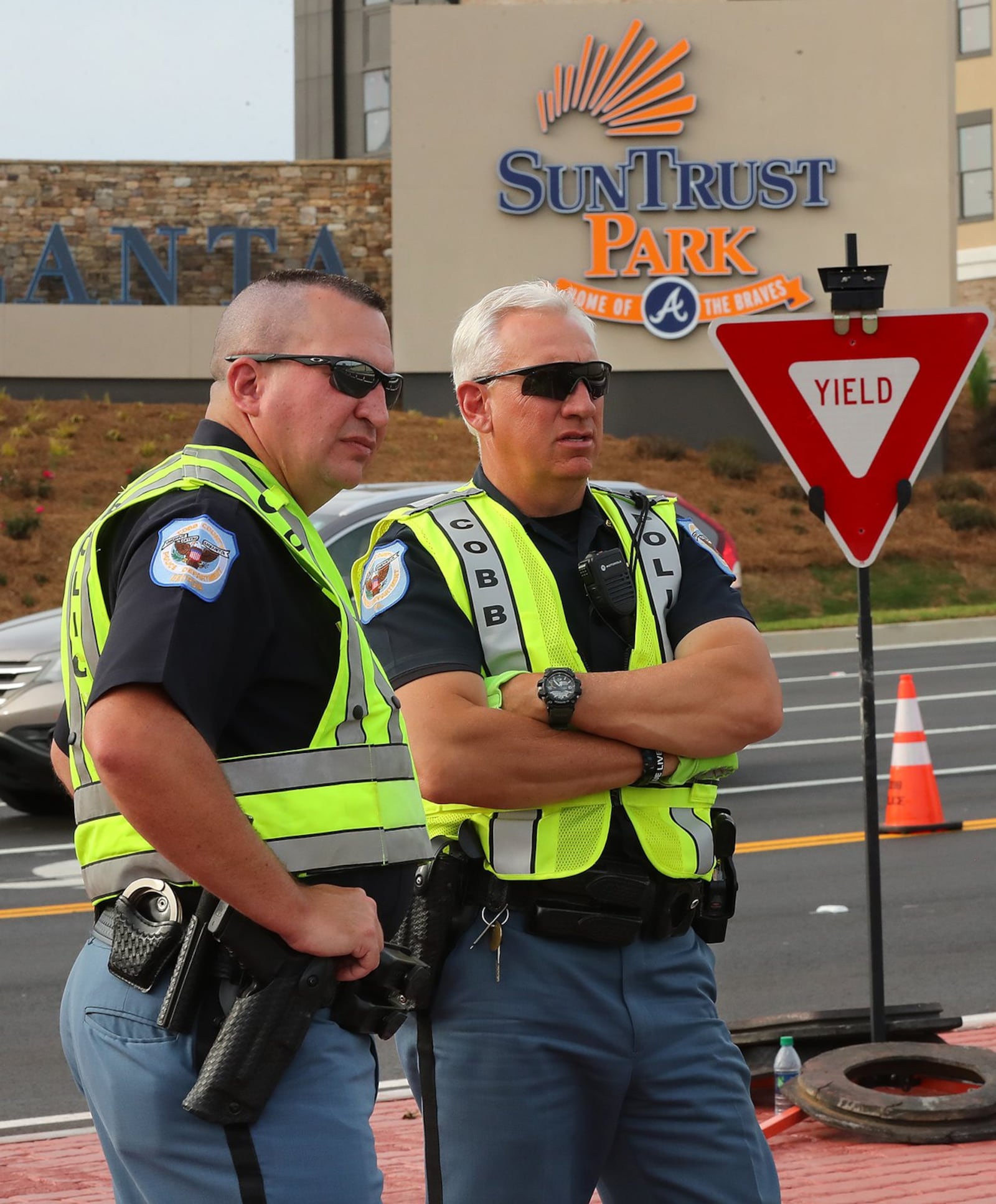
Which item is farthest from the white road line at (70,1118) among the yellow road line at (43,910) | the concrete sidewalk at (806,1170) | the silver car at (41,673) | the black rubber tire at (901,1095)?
the silver car at (41,673)

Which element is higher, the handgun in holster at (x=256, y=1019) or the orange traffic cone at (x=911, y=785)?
the handgun in holster at (x=256, y=1019)

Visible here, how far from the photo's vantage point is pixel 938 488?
3431 centimetres

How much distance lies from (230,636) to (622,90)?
33.1 metres

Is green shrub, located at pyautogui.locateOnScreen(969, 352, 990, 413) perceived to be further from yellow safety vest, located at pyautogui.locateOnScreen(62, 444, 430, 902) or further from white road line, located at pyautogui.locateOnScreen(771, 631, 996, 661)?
yellow safety vest, located at pyautogui.locateOnScreen(62, 444, 430, 902)

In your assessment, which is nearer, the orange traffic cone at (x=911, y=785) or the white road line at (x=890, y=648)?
the orange traffic cone at (x=911, y=785)

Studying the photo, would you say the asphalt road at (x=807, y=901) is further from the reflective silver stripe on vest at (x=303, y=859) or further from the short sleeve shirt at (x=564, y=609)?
the reflective silver stripe on vest at (x=303, y=859)

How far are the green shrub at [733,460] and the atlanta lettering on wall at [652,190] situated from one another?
2607 millimetres

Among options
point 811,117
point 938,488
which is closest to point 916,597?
point 938,488

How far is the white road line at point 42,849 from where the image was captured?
10.0 meters

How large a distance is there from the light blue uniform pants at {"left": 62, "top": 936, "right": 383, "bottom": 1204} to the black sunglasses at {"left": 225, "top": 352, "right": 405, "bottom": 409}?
3.15 ft

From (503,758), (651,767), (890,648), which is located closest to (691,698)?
(651,767)

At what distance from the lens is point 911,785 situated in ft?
32.8

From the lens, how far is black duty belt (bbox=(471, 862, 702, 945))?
9.49ft

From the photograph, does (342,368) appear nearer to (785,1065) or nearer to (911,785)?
(785,1065)
